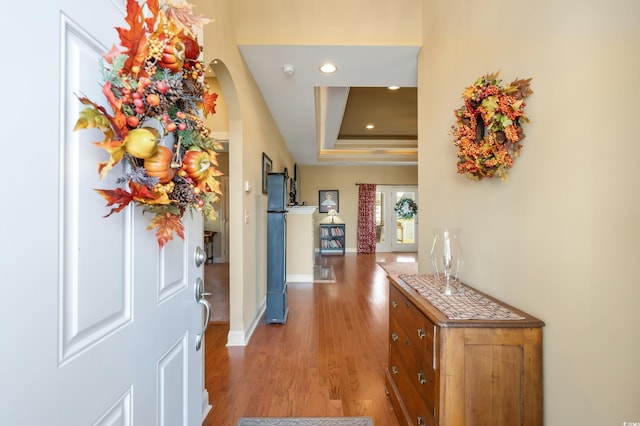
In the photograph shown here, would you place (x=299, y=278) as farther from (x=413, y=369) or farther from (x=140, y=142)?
(x=140, y=142)

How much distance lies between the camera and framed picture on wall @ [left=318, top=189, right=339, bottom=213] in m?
8.84

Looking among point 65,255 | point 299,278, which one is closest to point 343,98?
point 299,278

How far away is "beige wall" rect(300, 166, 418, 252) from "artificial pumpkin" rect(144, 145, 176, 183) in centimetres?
814

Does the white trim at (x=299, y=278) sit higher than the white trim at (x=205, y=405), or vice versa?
the white trim at (x=299, y=278)

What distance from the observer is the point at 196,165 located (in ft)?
2.50

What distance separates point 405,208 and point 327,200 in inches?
94.3

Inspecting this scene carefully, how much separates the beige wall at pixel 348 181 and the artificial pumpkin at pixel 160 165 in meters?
8.14

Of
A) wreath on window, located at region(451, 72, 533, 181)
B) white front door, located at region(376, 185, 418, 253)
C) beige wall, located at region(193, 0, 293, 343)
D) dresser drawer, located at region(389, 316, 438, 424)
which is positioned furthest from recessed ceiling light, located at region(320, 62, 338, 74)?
white front door, located at region(376, 185, 418, 253)

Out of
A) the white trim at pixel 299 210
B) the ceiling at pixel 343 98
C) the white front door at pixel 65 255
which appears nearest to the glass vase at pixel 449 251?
the white front door at pixel 65 255

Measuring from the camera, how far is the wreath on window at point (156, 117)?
0.60 metres

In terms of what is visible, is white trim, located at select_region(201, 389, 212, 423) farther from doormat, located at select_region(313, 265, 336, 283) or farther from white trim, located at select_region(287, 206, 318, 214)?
white trim, located at select_region(287, 206, 318, 214)

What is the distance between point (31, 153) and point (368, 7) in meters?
2.68

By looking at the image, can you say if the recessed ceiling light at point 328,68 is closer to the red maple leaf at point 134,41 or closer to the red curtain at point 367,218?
the red maple leaf at point 134,41

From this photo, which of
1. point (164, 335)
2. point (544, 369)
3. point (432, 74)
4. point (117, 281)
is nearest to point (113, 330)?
point (117, 281)
